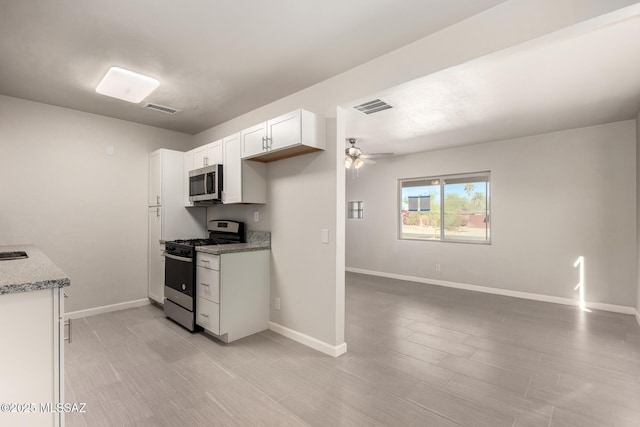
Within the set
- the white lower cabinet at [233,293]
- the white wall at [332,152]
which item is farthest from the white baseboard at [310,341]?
the white lower cabinet at [233,293]

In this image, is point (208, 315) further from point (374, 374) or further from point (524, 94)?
point (524, 94)

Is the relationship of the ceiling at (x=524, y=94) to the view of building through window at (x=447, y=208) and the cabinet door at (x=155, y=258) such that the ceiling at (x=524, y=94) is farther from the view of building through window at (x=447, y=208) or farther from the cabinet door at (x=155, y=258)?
the cabinet door at (x=155, y=258)

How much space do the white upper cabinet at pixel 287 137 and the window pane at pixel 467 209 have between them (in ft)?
12.6

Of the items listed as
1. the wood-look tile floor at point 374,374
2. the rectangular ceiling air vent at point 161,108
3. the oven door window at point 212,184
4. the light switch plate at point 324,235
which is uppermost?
the rectangular ceiling air vent at point 161,108

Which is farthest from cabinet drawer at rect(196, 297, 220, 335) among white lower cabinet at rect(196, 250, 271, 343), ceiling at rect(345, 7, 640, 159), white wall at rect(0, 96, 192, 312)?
ceiling at rect(345, 7, 640, 159)

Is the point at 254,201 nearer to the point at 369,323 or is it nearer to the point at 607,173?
the point at 369,323

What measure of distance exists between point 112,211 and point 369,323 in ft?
12.1

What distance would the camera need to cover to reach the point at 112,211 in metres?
4.13

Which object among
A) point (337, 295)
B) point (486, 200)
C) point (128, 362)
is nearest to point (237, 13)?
point (337, 295)

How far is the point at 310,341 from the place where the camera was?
3.02 meters

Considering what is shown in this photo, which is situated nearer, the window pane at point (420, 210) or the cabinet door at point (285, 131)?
the cabinet door at point (285, 131)

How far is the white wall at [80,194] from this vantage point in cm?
347

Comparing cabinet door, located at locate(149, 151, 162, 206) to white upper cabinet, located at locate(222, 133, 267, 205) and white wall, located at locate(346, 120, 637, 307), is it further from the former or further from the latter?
white wall, located at locate(346, 120, 637, 307)

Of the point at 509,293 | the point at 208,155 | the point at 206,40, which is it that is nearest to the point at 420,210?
the point at 509,293
